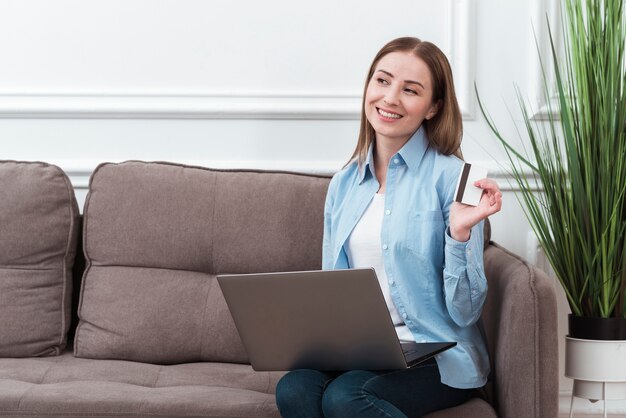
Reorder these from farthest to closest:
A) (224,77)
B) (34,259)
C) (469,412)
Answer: (224,77) → (34,259) → (469,412)

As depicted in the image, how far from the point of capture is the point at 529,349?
1.66 meters

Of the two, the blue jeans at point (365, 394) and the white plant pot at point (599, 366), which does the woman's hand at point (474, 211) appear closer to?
the blue jeans at point (365, 394)

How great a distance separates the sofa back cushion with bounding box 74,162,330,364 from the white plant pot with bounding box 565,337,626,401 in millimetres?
671

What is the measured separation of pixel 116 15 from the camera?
2.50 metres

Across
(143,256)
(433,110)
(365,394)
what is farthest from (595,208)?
(143,256)

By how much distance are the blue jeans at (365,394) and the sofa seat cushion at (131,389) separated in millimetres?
83

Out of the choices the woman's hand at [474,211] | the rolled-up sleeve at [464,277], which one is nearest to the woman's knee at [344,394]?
the rolled-up sleeve at [464,277]

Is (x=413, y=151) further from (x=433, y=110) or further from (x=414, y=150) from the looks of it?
(x=433, y=110)

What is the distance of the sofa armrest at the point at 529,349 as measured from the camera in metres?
1.65

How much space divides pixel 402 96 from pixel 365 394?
69 cm

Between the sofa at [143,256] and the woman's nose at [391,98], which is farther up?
the woman's nose at [391,98]

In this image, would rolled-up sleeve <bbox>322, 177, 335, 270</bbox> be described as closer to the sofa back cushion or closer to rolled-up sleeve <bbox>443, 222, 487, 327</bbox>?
the sofa back cushion

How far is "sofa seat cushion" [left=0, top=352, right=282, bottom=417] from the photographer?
5.53 ft

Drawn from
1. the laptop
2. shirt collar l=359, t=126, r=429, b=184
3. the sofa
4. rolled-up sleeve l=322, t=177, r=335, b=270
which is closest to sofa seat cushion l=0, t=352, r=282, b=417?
the sofa
